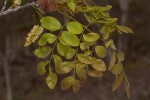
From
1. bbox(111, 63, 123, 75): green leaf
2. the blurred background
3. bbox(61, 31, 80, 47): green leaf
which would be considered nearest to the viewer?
bbox(61, 31, 80, 47): green leaf

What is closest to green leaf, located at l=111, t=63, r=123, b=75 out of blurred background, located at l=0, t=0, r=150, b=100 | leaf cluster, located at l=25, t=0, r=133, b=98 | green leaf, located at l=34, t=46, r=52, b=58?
leaf cluster, located at l=25, t=0, r=133, b=98

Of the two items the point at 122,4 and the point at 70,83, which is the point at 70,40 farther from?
the point at 122,4

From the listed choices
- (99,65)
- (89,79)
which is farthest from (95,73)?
(89,79)

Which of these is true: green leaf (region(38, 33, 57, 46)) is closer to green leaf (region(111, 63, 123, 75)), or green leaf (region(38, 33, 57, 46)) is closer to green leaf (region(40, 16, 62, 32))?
green leaf (region(40, 16, 62, 32))

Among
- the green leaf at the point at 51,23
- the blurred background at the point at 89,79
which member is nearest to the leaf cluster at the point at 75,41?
the green leaf at the point at 51,23

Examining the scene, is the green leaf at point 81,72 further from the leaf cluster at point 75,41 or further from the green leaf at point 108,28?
the green leaf at point 108,28

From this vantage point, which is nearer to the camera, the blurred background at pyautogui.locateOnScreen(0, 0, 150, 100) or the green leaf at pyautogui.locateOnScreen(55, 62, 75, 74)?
the green leaf at pyautogui.locateOnScreen(55, 62, 75, 74)

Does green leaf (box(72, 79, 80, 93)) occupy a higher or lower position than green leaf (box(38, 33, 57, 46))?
lower
